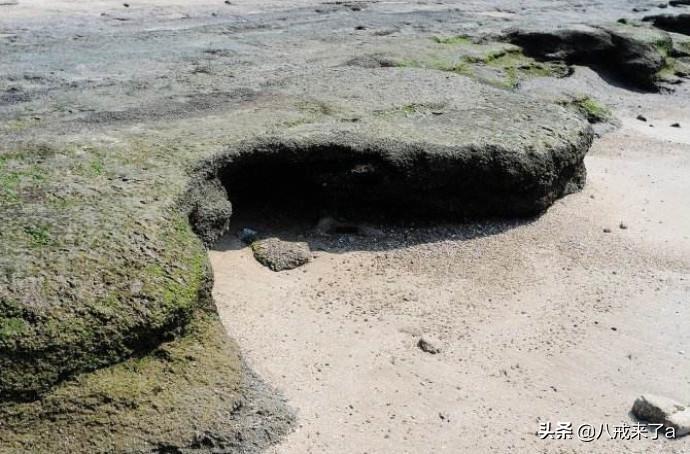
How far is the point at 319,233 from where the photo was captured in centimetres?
434

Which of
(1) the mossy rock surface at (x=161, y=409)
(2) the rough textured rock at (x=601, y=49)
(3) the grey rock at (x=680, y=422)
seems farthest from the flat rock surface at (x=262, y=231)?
(2) the rough textured rock at (x=601, y=49)

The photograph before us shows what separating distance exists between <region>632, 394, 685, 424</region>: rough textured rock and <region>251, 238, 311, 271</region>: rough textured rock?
1.79 meters

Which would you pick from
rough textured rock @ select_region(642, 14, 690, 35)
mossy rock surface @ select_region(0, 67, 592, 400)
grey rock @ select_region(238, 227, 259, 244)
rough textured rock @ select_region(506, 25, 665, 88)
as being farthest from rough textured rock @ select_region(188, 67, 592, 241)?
rough textured rock @ select_region(642, 14, 690, 35)

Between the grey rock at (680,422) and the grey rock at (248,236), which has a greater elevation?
the grey rock at (248,236)

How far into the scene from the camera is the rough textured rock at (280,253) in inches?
159

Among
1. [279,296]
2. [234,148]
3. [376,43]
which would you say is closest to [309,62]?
[376,43]

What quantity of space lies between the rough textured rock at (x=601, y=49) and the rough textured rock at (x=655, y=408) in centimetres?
558

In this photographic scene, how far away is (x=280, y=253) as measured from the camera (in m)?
4.10

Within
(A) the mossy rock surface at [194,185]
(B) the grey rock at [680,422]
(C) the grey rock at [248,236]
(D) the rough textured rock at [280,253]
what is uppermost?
(A) the mossy rock surface at [194,185]

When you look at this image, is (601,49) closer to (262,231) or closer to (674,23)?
(674,23)

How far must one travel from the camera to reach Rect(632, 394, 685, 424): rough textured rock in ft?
9.64

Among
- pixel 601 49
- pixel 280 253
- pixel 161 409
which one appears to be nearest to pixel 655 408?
pixel 161 409

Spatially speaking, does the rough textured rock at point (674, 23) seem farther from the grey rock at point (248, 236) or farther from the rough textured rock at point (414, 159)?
the grey rock at point (248, 236)

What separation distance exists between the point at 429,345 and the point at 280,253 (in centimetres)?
106
